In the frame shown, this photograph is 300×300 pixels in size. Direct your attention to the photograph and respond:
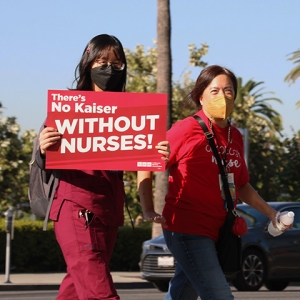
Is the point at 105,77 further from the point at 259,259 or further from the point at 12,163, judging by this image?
the point at 12,163

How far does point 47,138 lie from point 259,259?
9.69m

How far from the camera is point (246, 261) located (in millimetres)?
13438

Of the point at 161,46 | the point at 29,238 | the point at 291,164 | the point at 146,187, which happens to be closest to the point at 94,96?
the point at 146,187

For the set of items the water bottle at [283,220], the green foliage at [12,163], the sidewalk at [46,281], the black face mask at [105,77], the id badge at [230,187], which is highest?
the green foliage at [12,163]

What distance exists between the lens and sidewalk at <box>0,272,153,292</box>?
14703 mm

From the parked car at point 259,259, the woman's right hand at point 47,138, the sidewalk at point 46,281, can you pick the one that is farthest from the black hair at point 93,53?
the sidewalk at point 46,281

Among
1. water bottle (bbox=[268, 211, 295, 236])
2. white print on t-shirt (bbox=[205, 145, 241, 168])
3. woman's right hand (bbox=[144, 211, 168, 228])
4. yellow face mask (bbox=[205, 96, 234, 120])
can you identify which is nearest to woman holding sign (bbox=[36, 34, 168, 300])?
woman's right hand (bbox=[144, 211, 168, 228])

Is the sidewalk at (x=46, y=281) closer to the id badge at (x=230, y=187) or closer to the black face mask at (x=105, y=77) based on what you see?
the id badge at (x=230, y=187)

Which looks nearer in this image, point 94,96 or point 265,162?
point 94,96

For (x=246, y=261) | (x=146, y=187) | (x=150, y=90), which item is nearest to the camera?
(x=146, y=187)

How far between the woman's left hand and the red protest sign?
0.02 m

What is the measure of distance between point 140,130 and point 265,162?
84.8ft

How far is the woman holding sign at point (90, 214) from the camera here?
4.20m

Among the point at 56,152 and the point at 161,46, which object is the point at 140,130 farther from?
the point at 161,46
